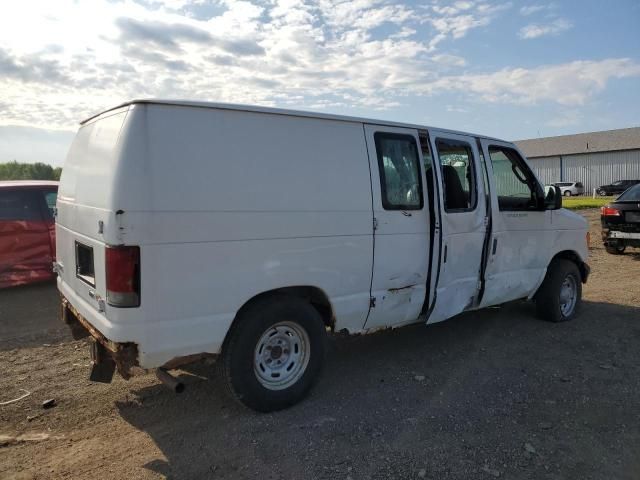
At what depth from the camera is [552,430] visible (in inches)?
144

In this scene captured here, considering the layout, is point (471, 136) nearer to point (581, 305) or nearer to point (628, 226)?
point (581, 305)

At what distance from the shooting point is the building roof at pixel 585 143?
47844mm

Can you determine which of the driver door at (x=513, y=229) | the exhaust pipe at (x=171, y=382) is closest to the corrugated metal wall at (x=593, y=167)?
the driver door at (x=513, y=229)

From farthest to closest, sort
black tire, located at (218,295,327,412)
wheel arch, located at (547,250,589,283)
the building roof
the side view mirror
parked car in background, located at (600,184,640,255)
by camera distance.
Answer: the building roof < parked car in background, located at (600,184,640,255) < wheel arch, located at (547,250,589,283) < the side view mirror < black tire, located at (218,295,327,412)

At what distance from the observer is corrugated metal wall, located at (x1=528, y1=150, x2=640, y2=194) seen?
151ft

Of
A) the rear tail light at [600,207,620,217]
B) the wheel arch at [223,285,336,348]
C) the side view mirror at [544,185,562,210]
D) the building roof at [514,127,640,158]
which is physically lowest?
the wheel arch at [223,285,336,348]

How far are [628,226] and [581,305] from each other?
470 cm

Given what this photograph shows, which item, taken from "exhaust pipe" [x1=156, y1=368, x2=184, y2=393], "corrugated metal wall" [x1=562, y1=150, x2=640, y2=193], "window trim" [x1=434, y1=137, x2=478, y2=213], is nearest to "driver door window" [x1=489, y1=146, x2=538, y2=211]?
"window trim" [x1=434, y1=137, x2=478, y2=213]

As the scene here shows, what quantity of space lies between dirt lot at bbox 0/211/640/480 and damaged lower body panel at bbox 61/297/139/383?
Result: 16.7 inches

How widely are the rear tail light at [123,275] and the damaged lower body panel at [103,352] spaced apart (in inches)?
11.9

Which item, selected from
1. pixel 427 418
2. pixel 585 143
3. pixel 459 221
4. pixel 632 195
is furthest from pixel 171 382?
pixel 585 143

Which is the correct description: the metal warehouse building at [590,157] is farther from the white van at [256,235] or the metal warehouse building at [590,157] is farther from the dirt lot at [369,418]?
the white van at [256,235]

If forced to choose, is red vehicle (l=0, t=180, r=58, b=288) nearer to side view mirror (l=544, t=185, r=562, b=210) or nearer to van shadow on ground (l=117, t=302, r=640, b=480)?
van shadow on ground (l=117, t=302, r=640, b=480)

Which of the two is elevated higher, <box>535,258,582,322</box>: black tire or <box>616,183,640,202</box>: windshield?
<box>616,183,640,202</box>: windshield
